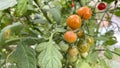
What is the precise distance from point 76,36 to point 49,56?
0.28ft

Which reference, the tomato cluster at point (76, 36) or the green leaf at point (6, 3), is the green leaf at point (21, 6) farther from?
the tomato cluster at point (76, 36)

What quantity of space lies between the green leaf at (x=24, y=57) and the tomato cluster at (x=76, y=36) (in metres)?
0.10

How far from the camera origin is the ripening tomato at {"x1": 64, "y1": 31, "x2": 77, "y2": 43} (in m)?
0.75

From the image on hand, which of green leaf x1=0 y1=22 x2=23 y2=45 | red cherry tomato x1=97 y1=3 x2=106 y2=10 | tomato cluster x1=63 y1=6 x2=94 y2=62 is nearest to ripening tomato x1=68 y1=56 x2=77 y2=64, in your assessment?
tomato cluster x1=63 y1=6 x2=94 y2=62

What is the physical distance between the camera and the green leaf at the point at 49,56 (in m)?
0.76

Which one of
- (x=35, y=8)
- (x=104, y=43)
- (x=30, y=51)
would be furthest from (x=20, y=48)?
(x=104, y=43)

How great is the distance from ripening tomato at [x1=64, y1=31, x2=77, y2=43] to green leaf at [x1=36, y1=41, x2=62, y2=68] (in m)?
0.04

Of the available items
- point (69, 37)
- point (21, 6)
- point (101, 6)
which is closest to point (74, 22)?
point (69, 37)

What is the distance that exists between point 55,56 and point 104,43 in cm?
44

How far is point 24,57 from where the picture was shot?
0.83m

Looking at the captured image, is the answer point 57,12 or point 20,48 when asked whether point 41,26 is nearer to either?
point 57,12

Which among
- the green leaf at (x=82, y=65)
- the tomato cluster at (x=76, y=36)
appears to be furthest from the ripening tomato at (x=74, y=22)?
the green leaf at (x=82, y=65)

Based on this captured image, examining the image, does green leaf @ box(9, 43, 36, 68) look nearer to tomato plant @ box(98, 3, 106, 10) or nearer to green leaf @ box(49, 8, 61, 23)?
green leaf @ box(49, 8, 61, 23)

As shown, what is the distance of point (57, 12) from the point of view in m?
0.97
